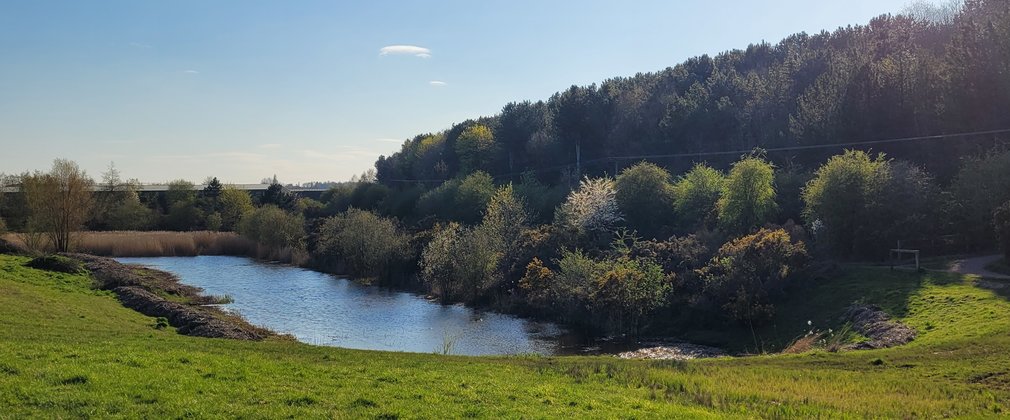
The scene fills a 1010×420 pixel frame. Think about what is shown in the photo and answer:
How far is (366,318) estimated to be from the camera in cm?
4094

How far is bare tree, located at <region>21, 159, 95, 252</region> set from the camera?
194ft

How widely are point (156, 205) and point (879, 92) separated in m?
102

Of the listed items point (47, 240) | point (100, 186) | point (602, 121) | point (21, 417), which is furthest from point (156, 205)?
point (21, 417)

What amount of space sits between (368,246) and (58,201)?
27.3 m

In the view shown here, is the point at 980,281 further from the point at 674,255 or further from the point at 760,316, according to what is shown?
the point at 674,255

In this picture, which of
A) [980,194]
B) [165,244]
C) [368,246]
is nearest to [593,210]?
[368,246]

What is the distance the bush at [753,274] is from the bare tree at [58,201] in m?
54.5

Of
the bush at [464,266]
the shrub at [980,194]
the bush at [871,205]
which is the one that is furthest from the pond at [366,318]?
the shrub at [980,194]

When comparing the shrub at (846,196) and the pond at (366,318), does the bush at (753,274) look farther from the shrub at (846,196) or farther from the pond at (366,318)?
the pond at (366,318)

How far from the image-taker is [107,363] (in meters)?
14.5

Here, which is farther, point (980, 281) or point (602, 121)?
point (602, 121)

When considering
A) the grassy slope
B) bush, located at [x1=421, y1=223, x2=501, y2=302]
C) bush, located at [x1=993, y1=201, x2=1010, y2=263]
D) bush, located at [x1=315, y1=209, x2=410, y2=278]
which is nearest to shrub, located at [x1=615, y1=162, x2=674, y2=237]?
bush, located at [x1=421, y1=223, x2=501, y2=302]

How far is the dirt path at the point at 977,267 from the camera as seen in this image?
101 feet

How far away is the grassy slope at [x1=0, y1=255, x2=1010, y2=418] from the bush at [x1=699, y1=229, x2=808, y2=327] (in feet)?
35.4
